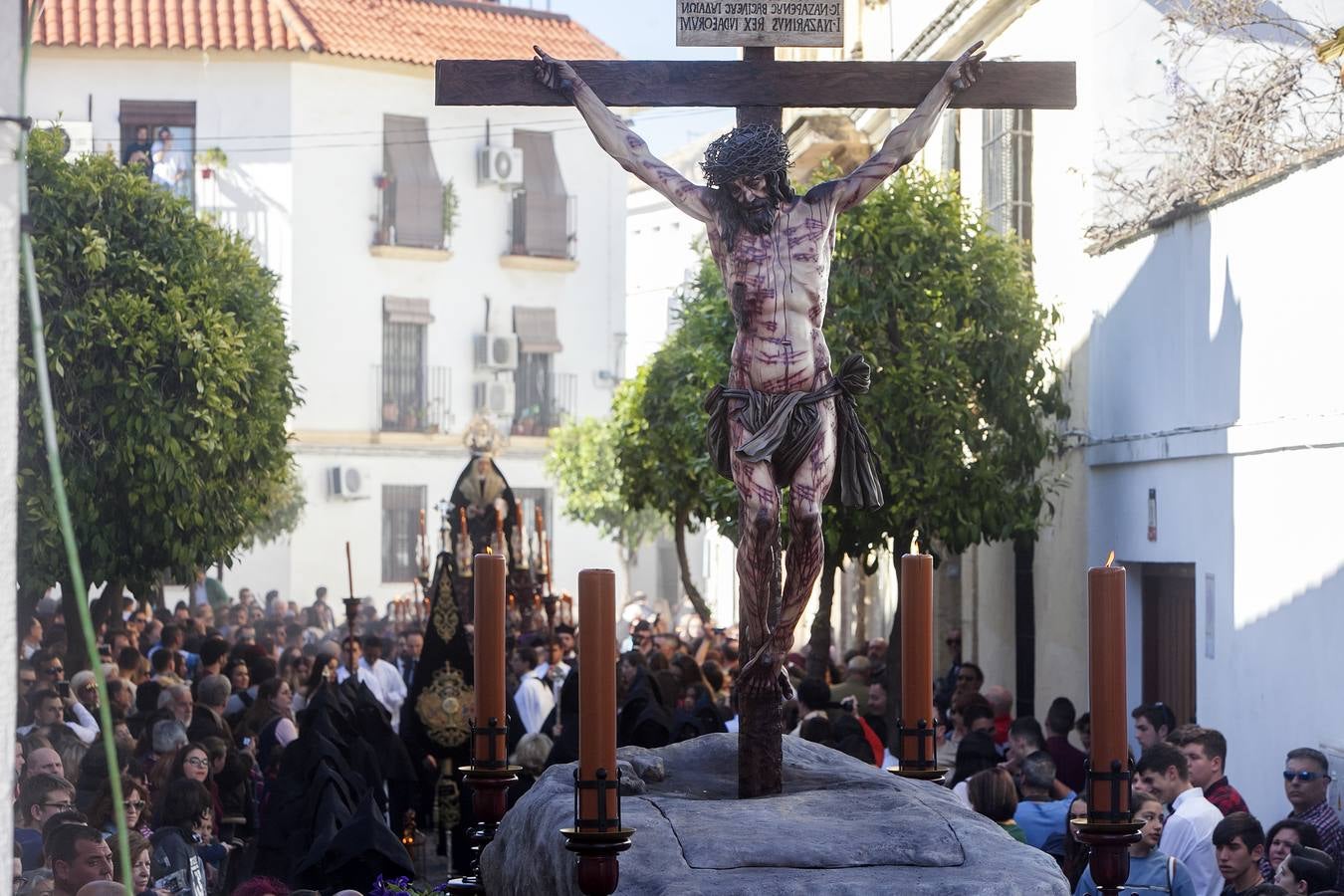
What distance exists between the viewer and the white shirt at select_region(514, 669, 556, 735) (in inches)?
497

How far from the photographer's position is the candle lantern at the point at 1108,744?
461cm

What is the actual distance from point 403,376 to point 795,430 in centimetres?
3145

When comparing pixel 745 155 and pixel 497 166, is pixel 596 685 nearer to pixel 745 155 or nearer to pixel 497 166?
pixel 745 155

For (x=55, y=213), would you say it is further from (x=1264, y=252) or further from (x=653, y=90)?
(x=653, y=90)

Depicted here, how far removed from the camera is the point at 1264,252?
1106 cm

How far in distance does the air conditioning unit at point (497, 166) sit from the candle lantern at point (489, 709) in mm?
31891

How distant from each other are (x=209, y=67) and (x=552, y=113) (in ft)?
23.1

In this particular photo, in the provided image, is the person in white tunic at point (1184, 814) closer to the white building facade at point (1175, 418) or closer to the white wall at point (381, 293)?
the white building facade at point (1175, 418)

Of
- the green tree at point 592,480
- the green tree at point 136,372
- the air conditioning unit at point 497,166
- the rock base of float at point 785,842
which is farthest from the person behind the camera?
the air conditioning unit at point 497,166

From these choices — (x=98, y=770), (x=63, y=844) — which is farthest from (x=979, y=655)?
(x=63, y=844)

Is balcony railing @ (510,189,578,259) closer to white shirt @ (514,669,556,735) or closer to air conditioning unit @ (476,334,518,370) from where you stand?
air conditioning unit @ (476,334,518,370)

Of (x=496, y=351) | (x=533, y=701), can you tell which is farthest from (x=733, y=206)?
(x=496, y=351)

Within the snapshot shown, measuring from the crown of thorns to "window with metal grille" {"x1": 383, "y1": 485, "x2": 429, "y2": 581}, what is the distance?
3068cm

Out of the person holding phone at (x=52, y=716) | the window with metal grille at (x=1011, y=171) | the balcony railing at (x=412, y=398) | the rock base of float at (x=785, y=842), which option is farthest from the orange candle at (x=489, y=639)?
the balcony railing at (x=412, y=398)
